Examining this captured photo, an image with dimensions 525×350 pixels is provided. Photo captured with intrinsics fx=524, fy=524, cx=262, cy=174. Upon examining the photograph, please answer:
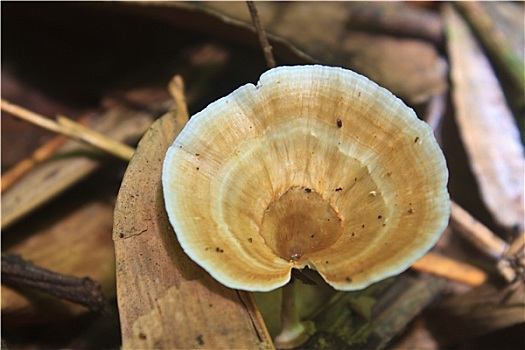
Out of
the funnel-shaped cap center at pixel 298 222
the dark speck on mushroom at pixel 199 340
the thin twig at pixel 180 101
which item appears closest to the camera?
the dark speck on mushroom at pixel 199 340

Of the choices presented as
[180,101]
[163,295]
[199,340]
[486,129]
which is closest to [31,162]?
[180,101]

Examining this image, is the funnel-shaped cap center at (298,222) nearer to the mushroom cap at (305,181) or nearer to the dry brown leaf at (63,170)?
the mushroom cap at (305,181)

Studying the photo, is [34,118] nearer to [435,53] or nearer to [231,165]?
[231,165]

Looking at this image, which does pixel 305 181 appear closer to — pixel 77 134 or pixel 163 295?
pixel 163 295

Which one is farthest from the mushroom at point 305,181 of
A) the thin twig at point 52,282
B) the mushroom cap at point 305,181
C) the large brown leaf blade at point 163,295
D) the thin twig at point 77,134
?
the thin twig at point 77,134

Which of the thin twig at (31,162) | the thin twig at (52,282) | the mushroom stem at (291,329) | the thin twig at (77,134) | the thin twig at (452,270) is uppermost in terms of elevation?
the thin twig at (77,134)

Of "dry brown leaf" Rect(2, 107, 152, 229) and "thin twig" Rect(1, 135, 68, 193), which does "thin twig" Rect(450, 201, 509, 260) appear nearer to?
"dry brown leaf" Rect(2, 107, 152, 229)

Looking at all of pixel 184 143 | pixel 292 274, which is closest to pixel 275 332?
pixel 292 274
